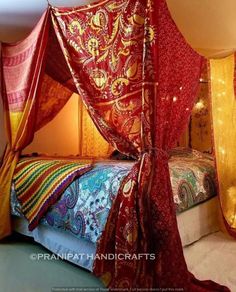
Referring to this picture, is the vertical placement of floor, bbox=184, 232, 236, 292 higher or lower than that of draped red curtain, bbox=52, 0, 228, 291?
lower

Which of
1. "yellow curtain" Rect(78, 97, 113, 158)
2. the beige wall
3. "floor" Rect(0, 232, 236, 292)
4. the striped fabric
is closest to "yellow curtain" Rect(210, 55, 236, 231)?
"floor" Rect(0, 232, 236, 292)

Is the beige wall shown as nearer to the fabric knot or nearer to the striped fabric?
the striped fabric

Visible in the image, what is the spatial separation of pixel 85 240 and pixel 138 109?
1113mm

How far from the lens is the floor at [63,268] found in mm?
2104

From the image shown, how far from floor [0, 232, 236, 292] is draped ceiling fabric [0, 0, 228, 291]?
0.26 meters

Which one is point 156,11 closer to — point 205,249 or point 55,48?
point 55,48

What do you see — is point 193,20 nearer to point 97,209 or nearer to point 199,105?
point 199,105

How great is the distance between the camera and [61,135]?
4.26 m

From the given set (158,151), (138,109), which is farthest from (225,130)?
(138,109)

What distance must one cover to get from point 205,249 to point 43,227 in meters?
1.48

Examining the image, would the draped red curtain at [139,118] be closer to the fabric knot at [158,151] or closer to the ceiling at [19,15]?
the fabric knot at [158,151]

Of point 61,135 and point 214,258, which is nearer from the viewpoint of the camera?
point 214,258

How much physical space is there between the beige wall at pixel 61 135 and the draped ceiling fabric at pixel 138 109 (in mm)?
2038

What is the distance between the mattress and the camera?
2277mm
